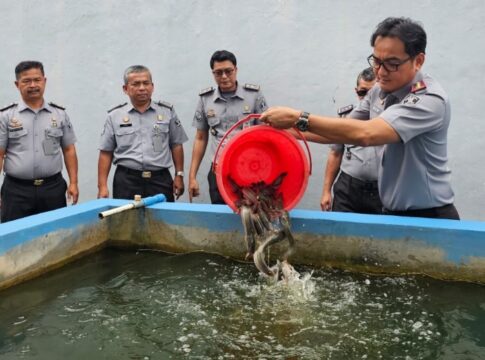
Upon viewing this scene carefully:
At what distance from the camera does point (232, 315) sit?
2.35 meters

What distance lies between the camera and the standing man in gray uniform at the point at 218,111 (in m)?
4.37

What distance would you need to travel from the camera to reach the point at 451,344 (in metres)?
2.09

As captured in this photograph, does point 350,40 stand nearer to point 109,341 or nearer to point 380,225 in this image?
point 380,225

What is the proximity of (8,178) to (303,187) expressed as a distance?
256 cm

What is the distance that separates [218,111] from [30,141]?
1507 millimetres

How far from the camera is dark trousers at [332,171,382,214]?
357cm

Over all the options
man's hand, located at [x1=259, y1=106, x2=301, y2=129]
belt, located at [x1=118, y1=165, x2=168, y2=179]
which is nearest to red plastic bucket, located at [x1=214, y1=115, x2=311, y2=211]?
man's hand, located at [x1=259, y1=106, x2=301, y2=129]

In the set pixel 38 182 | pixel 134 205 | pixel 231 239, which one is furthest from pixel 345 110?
pixel 38 182

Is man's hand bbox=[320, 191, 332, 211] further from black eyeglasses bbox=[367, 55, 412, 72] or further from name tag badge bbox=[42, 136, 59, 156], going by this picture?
name tag badge bbox=[42, 136, 59, 156]

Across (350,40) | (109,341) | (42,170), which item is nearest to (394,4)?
(350,40)

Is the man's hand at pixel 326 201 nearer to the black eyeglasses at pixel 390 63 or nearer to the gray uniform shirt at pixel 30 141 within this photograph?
the black eyeglasses at pixel 390 63

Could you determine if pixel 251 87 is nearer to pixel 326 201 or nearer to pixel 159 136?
pixel 159 136

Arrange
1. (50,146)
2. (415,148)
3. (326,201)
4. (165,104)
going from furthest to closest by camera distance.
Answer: (165,104) < (50,146) < (326,201) < (415,148)

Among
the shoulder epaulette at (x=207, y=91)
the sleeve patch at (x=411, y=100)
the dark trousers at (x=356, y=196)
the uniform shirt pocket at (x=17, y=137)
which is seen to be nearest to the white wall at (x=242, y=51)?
the shoulder epaulette at (x=207, y=91)
